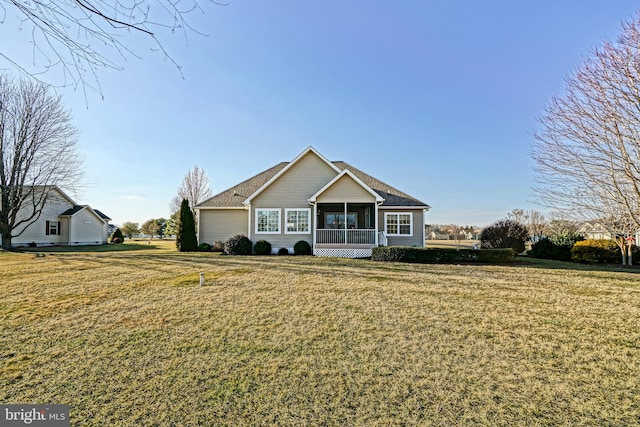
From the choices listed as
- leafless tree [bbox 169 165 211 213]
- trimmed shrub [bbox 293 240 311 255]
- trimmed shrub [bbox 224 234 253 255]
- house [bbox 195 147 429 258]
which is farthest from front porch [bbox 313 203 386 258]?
leafless tree [bbox 169 165 211 213]

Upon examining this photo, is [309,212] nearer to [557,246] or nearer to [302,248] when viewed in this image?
[302,248]

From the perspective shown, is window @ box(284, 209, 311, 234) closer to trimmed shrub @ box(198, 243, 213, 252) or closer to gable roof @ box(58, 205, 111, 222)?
trimmed shrub @ box(198, 243, 213, 252)

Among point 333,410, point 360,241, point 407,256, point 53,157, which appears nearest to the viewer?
point 333,410

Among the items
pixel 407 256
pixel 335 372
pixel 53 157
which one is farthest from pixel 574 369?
pixel 53 157

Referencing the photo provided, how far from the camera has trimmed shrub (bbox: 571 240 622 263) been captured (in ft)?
49.5

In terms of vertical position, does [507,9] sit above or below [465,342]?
above

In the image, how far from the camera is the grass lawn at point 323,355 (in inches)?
118

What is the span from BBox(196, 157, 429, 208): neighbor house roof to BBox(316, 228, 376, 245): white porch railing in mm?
2791

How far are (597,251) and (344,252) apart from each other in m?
13.1

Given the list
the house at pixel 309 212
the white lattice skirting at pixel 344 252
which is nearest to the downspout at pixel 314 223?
the house at pixel 309 212

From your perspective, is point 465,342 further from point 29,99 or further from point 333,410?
point 29,99

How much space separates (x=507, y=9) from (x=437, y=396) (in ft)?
37.9

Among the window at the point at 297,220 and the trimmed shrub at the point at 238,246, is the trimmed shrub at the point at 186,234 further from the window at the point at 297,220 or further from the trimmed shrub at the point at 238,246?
the window at the point at 297,220

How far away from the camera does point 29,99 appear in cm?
2136
